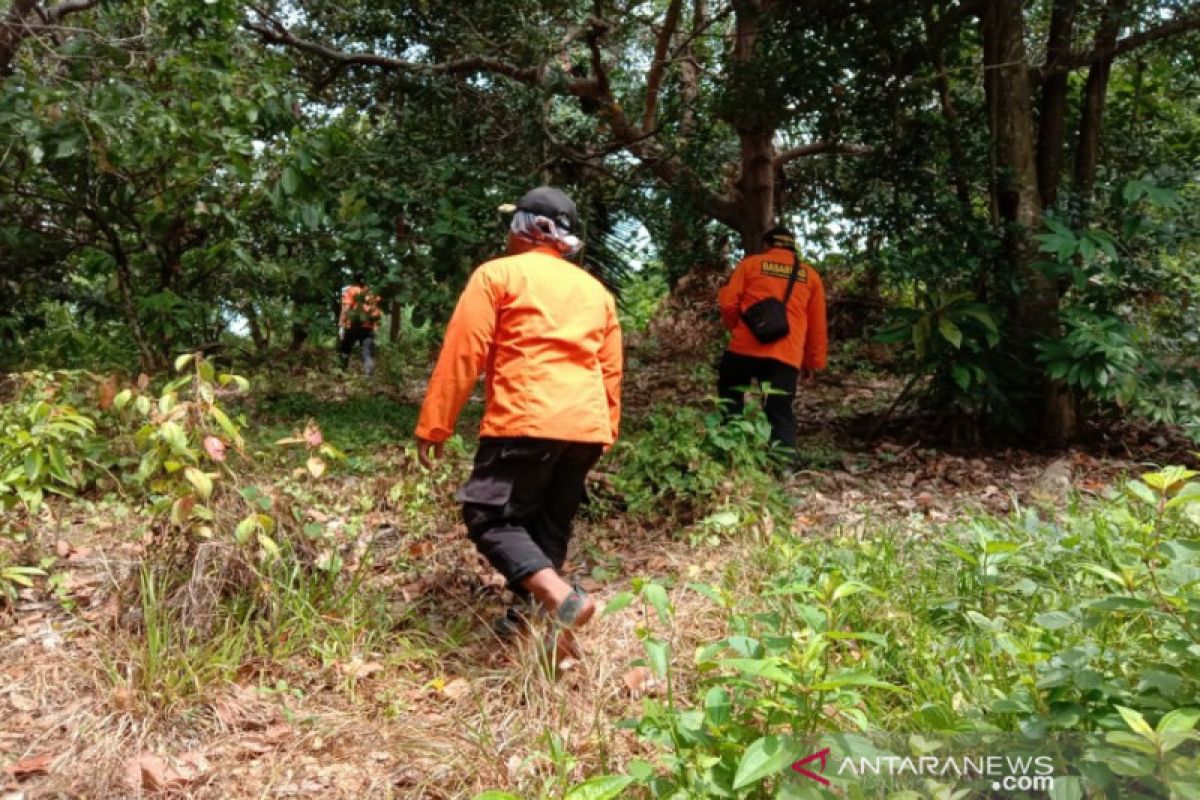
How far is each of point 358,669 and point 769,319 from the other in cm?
339

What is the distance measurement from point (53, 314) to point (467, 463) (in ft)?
22.1

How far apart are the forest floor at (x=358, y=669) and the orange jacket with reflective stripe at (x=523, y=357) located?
29.7 inches

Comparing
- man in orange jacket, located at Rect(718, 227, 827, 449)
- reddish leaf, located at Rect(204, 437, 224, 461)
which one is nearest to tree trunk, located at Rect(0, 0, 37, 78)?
reddish leaf, located at Rect(204, 437, 224, 461)

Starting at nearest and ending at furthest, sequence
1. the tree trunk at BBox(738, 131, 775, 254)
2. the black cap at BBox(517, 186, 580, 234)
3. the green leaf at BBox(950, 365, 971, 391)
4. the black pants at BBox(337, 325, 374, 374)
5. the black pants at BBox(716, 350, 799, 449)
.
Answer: the black cap at BBox(517, 186, 580, 234)
the black pants at BBox(716, 350, 799, 449)
the green leaf at BBox(950, 365, 971, 391)
the tree trunk at BBox(738, 131, 775, 254)
the black pants at BBox(337, 325, 374, 374)

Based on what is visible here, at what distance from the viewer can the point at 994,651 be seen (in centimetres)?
291

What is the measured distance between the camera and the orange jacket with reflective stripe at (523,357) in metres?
3.47

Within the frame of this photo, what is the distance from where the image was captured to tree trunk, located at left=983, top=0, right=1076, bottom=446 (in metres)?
6.32

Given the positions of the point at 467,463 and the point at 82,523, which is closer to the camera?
the point at 82,523

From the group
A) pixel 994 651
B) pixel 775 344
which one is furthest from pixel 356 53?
pixel 994 651

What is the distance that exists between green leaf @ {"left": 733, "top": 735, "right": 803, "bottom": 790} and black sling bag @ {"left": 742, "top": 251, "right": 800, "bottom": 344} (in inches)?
155

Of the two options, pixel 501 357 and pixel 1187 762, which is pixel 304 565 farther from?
pixel 1187 762

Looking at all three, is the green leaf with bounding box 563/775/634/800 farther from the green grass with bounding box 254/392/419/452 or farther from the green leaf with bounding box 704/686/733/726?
the green grass with bounding box 254/392/419/452

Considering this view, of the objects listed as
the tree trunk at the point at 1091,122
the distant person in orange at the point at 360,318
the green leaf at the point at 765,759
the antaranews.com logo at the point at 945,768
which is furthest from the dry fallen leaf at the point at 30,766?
the tree trunk at the point at 1091,122

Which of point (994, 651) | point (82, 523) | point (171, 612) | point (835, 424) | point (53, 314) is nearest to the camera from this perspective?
point (994, 651)
